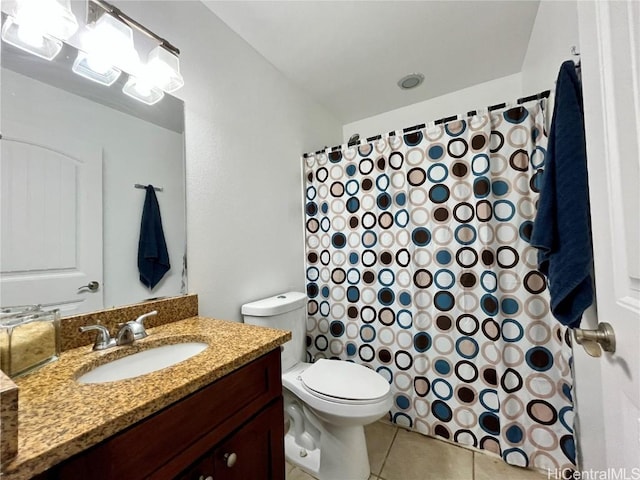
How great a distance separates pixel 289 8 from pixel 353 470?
2278 millimetres

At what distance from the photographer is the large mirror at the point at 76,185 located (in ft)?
2.52

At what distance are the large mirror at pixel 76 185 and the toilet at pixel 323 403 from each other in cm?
61

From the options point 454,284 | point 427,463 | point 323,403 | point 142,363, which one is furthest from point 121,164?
point 427,463

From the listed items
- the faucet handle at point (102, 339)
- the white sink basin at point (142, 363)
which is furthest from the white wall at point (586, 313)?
the faucet handle at point (102, 339)

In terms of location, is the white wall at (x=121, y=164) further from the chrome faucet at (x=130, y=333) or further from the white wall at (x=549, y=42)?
the white wall at (x=549, y=42)

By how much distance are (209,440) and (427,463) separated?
1.26 meters

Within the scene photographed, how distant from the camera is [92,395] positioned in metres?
0.55

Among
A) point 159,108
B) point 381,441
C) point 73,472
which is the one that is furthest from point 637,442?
point 159,108

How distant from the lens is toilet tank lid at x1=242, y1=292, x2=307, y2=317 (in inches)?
54.2

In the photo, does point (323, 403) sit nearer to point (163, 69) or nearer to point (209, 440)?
point (209, 440)

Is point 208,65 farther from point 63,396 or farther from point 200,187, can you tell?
point 63,396

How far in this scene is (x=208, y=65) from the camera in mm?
1355

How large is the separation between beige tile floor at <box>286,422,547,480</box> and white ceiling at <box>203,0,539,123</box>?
7.71ft

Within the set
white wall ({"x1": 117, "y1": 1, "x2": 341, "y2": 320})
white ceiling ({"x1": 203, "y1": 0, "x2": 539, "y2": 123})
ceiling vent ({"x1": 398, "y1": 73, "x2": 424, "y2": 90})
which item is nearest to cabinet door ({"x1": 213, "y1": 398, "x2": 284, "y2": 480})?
white wall ({"x1": 117, "y1": 1, "x2": 341, "y2": 320})
